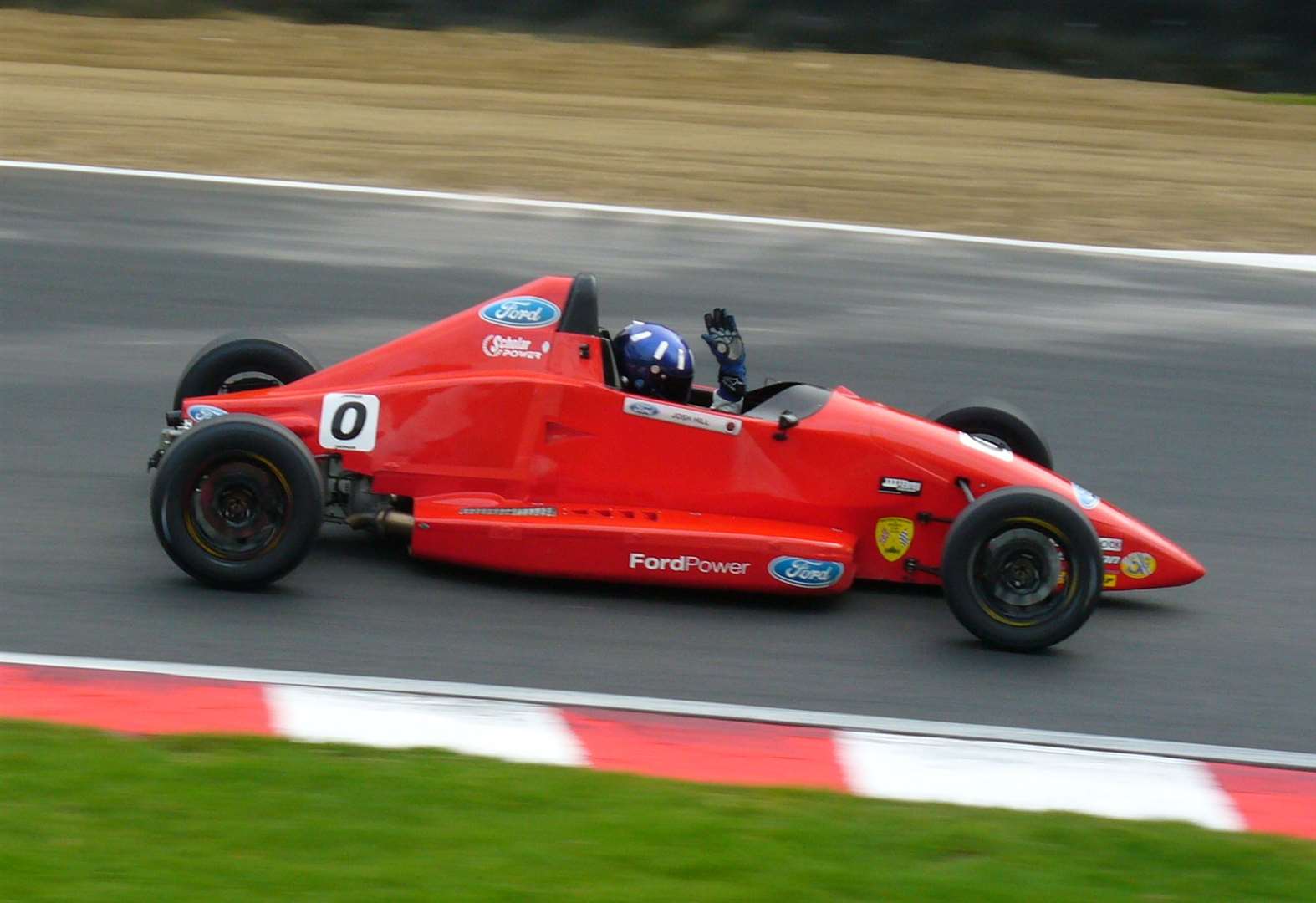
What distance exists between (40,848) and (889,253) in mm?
9682

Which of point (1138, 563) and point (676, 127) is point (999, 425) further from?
point (676, 127)

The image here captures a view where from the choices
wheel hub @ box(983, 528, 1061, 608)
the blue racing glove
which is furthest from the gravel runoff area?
wheel hub @ box(983, 528, 1061, 608)

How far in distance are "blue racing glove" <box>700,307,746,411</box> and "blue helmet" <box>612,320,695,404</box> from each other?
0.43ft

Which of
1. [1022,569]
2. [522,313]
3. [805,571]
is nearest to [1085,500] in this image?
[1022,569]

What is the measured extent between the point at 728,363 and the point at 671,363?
0.25 meters

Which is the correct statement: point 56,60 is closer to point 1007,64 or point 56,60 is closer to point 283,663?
point 1007,64

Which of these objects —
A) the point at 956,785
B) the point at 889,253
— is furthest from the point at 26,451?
the point at 889,253

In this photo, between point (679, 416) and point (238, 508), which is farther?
point (679, 416)

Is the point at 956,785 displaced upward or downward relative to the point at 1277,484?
downward

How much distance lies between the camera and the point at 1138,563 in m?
6.50

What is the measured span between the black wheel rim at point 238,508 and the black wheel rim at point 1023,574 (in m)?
2.51

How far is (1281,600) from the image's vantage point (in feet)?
22.9

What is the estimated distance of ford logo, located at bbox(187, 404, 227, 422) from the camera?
6.72m

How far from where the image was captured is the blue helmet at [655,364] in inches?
258
